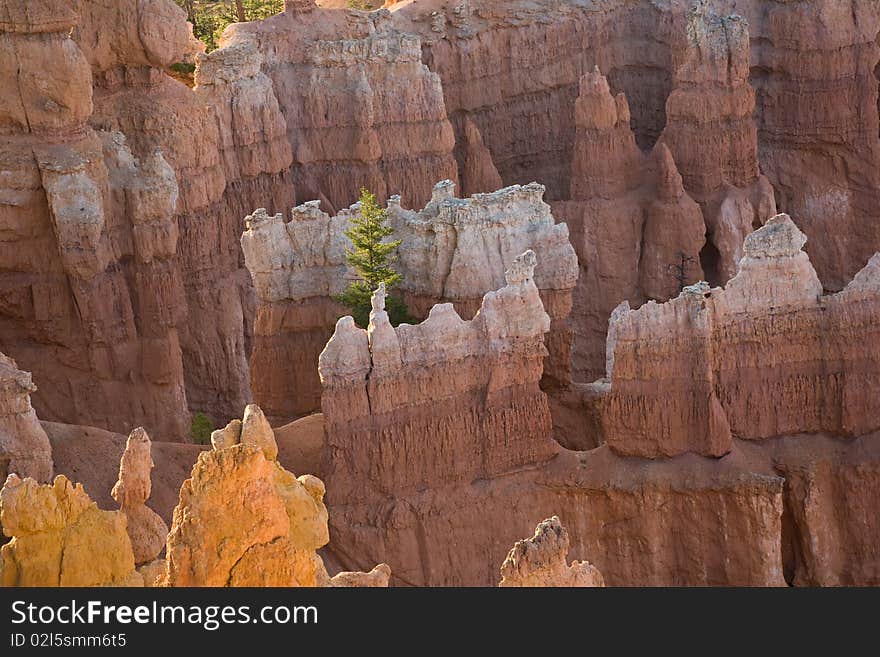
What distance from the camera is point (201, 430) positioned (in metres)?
45.0

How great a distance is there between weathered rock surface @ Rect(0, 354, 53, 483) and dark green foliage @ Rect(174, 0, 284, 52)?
2637 cm

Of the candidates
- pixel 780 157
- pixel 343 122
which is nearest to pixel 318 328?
pixel 343 122

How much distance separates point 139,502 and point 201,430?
1308 centimetres

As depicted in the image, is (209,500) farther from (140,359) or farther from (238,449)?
(140,359)

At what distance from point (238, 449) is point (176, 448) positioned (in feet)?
51.2

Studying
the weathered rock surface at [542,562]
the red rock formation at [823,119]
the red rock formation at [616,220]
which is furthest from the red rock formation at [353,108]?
the weathered rock surface at [542,562]

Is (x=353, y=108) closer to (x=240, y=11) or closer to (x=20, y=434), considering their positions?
(x=240, y=11)

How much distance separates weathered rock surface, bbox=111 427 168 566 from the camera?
30.8m

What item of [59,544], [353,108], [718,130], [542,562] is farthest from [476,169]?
[59,544]

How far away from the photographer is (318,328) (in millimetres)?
43406

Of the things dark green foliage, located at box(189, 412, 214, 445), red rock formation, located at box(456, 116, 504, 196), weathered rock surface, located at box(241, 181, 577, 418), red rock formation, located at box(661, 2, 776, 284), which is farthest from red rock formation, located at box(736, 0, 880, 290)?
dark green foliage, located at box(189, 412, 214, 445)

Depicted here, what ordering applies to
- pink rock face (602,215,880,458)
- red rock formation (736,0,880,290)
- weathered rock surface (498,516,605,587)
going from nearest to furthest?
1. weathered rock surface (498,516,605,587)
2. pink rock face (602,215,880,458)
3. red rock formation (736,0,880,290)

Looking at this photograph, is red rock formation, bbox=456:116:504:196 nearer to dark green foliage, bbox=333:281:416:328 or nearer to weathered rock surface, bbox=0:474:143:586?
dark green foliage, bbox=333:281:416:328

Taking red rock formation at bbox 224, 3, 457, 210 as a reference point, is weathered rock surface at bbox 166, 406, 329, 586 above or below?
below
